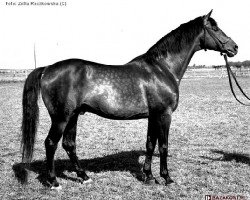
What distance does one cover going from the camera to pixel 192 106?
15766 mm

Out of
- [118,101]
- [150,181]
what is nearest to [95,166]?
[150,181]

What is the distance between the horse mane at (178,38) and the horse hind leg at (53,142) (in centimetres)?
198

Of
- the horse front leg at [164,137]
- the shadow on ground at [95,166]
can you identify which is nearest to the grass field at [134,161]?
the shadow on ground at [95,166]

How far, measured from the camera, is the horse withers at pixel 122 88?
196 inches

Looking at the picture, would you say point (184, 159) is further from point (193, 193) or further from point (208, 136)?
point (208, 136)

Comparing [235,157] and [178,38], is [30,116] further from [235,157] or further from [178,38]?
[235,157]

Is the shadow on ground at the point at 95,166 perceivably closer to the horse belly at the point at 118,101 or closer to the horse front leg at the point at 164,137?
the horse front leg at the point at 164,137

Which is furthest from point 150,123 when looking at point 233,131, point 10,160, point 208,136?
point 233,131

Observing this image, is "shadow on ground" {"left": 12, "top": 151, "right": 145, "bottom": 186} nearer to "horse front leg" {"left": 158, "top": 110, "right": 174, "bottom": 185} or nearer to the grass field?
the grass field

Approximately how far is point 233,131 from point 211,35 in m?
5.23

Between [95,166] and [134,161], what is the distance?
0.92m

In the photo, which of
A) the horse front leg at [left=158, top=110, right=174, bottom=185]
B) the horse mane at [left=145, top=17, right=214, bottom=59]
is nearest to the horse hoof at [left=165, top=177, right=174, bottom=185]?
the horse front leg at [left=158, top=110, right=174, bottom=185]

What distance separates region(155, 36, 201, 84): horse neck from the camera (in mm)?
5496

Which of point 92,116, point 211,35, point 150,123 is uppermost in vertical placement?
point 211,35
